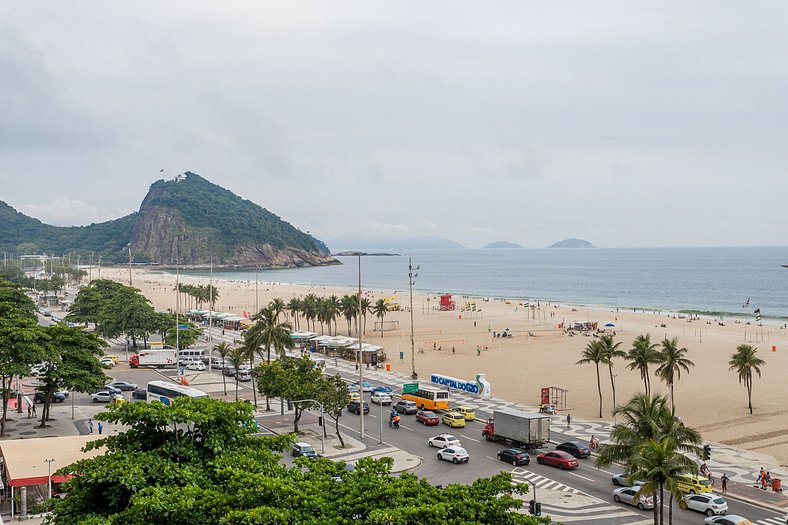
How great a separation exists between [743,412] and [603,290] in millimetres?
135426

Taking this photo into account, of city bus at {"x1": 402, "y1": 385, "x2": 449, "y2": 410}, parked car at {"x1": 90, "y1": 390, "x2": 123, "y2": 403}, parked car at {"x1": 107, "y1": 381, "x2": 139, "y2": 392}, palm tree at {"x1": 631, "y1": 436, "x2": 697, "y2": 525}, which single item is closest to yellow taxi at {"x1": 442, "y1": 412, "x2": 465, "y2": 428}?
city bus at {"x1": 402, "y1": 385, "x2": 449, "y2": 410}

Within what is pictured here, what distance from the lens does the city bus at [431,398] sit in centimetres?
4881

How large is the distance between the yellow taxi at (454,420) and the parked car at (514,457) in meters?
7.45

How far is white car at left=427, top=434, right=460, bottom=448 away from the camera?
38281 mm

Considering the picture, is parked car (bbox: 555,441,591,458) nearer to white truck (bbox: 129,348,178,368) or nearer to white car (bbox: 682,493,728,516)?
white car (bbox: 682,493,728,516)

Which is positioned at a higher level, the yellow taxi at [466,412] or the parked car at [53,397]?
the parked car at [53,397]

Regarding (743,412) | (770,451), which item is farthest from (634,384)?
(770,451)

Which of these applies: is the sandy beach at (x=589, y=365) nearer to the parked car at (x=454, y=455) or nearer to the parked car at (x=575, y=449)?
the parked car at (x=575, y=449)

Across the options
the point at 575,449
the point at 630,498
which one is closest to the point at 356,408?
the point at 575,449

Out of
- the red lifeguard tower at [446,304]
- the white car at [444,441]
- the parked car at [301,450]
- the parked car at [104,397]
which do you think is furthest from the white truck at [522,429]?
the red lifeguard tower at [446,304]

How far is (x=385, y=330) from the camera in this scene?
326ft

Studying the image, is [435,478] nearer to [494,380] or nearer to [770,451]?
[770,451]

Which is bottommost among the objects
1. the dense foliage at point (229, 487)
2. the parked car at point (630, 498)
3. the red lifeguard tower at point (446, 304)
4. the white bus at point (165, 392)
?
the parked car at point (630, 498)

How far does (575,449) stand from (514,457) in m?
3.80
